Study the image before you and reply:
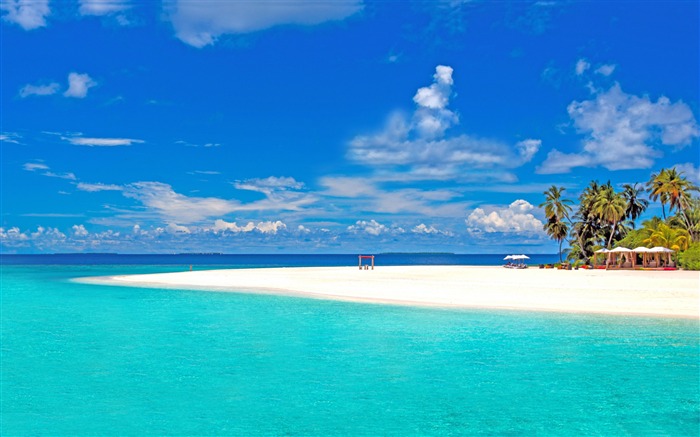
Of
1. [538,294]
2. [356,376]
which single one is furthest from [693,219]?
[356,376]

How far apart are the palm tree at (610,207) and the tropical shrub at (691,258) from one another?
14.2 metres

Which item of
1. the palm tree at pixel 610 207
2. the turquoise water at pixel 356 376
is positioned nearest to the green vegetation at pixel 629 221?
the palm tree at pixel 610 207

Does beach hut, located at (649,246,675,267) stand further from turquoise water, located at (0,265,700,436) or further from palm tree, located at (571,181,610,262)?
turquoise water, located at (0,265,700,436)

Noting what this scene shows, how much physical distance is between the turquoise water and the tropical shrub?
37.2 metres

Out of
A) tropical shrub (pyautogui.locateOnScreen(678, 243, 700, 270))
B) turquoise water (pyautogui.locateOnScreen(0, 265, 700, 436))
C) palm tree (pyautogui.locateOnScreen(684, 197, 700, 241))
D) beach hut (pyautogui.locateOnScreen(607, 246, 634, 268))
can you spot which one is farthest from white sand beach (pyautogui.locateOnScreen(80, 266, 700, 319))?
palm tree (pyautogui.locateOnScreen(684, 197, 700, 241))

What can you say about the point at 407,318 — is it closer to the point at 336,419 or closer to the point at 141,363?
the point at 141,363

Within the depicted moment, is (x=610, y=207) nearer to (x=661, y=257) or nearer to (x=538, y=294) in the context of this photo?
(x=661, y=257)

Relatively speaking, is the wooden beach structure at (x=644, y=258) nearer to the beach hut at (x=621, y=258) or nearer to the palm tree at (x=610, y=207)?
the beach hut at (x=621, y=258)

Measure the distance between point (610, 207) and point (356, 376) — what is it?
65747mm

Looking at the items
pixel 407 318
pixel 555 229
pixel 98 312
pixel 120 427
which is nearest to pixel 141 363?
pixel 120 427

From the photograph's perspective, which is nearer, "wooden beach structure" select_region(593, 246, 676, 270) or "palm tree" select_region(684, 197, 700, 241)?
"wooden beach structure" select_region(593, 246, 676, 270)

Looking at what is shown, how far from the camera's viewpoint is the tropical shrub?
56003mm

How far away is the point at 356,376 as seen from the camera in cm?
1586

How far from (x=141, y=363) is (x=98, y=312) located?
53.6 ft
